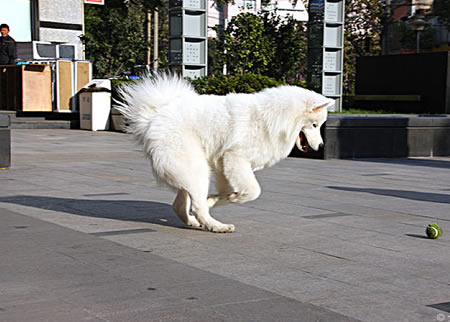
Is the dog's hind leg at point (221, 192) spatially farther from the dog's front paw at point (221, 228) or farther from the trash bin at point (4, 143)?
the trash bin at point (4, 143)

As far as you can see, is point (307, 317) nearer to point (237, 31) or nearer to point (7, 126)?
point (7, 126)

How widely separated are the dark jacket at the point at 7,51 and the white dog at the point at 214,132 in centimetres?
1729

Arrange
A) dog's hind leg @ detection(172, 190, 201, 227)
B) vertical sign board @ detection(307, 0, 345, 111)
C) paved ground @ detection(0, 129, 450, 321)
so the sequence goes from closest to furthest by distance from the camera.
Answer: paved ground @ detection(0, 129, 450, 321), dog's hind leg @ detection(172, 190, 201, 227), vertical sign board @ detection(307, 0, 345, 111)

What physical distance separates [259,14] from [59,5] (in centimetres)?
854

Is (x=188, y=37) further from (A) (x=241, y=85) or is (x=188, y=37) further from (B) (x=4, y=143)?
(B) (x=4, y=143)

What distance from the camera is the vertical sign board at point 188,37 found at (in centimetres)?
2008

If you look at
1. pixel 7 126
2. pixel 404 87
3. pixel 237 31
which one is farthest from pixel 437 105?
pixel 7 126

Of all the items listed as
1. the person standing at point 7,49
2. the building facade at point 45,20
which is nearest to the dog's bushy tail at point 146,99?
the person standing at point 7,49

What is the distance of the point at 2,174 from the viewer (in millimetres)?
10398

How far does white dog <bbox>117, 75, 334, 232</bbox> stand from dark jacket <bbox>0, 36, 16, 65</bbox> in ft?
56.7

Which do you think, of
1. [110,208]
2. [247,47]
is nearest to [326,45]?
[247,47]

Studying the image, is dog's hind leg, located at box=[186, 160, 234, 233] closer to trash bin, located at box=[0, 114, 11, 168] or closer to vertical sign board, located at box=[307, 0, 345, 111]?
trash bin, located at box=[0, 114, 11, 168]

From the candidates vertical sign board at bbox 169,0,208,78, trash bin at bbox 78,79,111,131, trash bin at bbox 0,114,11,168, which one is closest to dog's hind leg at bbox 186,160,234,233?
trash bin at bbox 0,114,11,168

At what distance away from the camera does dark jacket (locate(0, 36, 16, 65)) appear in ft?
73.3
